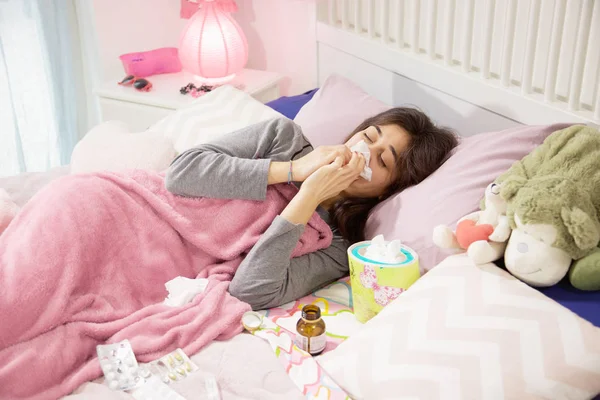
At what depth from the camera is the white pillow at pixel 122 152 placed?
196 centimetres

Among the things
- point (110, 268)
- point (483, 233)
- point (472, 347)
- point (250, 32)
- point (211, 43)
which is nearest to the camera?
point (472, 347)

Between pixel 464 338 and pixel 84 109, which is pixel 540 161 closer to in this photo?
pixel 464 338

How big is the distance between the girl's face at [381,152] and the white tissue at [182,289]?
50 centimetres

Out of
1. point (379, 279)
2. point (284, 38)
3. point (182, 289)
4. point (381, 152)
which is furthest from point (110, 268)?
point (284, 38)

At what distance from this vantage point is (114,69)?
300 centimetres

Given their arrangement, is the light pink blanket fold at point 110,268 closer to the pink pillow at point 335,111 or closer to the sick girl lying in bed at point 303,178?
the sick girl lying in bed at point 303,178

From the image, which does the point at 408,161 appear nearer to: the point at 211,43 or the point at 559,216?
the point at 559,216

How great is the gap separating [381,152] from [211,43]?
1140 mm

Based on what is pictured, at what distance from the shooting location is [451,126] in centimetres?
199

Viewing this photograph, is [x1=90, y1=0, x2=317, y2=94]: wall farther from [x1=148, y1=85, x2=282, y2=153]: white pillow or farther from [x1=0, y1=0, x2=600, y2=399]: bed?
[x1=148, y1=85, x2=282, y2=153]: white pillow

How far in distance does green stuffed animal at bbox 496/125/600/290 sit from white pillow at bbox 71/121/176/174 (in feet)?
3.66

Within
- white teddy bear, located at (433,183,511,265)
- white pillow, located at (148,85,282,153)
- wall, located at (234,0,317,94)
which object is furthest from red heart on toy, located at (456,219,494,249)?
wall, located at (234,0,317,94)

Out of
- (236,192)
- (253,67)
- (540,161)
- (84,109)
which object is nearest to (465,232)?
(540,161)

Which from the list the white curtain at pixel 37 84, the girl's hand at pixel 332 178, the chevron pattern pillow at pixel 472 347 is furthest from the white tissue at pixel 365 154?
the white curtain at pixel 37 84
